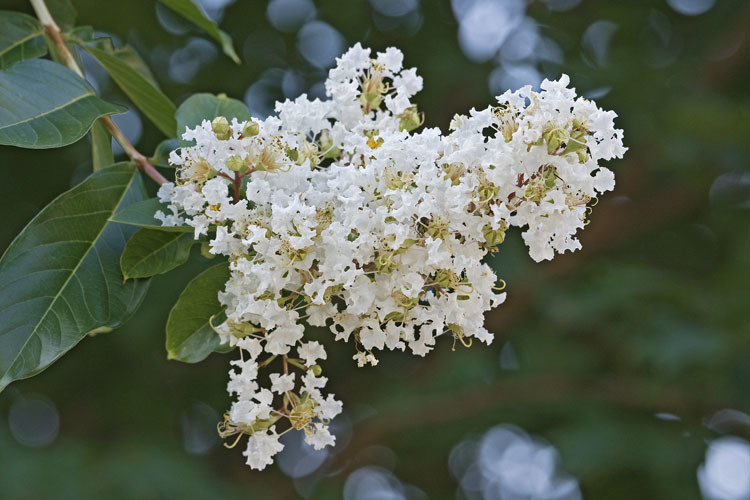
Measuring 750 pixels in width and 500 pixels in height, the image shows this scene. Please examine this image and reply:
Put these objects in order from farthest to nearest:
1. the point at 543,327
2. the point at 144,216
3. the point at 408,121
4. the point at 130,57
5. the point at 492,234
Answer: the point at 543,327 → the point at 130,57 → the point at 408,121 → the point at 144,216 → the point at 492,234

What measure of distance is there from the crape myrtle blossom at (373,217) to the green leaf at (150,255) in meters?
0.05

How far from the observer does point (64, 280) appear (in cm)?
130

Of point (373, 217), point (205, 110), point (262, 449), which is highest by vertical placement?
point (373, 217)

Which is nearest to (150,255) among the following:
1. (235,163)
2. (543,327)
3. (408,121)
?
(235,163)

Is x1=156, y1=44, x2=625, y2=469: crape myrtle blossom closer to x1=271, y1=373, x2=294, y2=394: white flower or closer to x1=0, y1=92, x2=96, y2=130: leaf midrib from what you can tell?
x1=271, y1=373, x2=294, y2=394: white flower

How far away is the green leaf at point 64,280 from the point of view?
1223mm

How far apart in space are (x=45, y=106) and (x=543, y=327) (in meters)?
3.44

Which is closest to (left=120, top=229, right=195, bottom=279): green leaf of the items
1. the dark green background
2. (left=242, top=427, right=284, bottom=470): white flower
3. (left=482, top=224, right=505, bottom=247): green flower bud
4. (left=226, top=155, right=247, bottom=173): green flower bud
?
(left=226, top=155, right=247, bottom=173): green flower bud

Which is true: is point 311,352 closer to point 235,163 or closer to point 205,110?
point 235,163

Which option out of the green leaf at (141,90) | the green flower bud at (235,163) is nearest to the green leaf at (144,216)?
the green flower bud at (235,163)

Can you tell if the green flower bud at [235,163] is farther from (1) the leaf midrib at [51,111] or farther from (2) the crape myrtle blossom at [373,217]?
(1) the leaf midrib at [51,111]

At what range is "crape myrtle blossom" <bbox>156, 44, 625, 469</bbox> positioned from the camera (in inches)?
44.0

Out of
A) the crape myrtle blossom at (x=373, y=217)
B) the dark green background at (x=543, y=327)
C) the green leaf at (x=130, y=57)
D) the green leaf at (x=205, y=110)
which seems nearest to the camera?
the crape myrtle blossom at (x=373, y=217)

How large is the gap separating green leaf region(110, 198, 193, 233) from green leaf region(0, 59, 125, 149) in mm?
139
